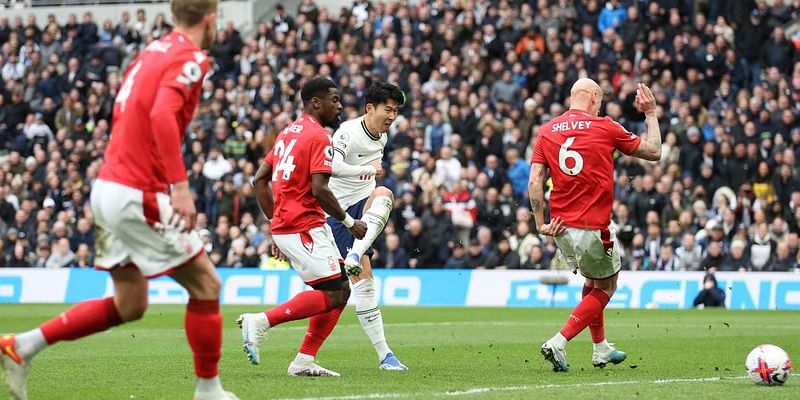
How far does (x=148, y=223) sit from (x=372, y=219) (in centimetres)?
433

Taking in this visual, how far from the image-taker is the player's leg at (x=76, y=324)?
759cm

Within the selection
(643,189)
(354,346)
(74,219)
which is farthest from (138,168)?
(74,219)

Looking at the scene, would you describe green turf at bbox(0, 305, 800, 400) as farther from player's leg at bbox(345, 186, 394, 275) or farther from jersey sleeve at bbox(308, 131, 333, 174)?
jersey sleeve at bbox(308, 131, 333, 174)

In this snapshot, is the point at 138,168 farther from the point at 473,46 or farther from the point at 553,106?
the point at 473,46

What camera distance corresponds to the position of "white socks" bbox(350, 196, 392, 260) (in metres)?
11.1

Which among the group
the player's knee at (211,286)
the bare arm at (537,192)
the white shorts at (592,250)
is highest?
the bare arm at (537,192)

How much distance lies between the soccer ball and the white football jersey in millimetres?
3932

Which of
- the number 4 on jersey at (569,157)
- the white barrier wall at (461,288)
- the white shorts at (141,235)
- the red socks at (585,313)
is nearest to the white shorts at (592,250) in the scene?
the red socks at (585,313)

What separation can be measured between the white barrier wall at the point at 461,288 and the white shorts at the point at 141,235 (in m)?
16.0

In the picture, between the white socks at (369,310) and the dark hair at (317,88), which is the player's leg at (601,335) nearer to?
the white socks at (369,310)

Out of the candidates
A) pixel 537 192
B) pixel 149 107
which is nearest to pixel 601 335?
pixel 537 192

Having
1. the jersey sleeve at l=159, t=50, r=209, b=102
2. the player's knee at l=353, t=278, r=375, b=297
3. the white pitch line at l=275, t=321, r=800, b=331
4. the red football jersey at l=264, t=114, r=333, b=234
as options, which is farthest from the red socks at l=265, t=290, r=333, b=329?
the white pitch line at l=275, t=321, r=800, b=331

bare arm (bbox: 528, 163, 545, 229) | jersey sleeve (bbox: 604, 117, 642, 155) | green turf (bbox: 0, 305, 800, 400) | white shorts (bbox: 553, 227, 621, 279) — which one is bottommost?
green turf (bbox: 0, 305, 800, 400)

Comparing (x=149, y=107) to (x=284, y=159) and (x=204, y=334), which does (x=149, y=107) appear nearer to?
(x=204, y=334)
